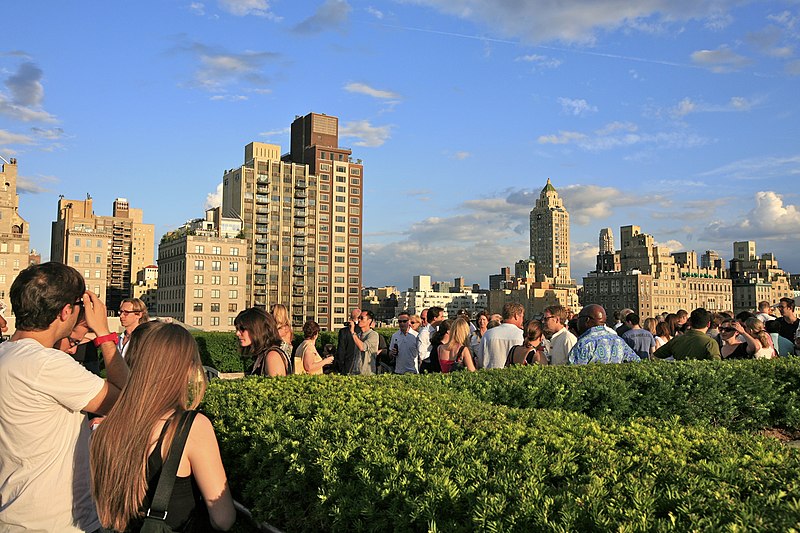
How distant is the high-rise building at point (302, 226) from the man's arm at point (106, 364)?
112610 millimetres

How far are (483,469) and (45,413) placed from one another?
2.30m

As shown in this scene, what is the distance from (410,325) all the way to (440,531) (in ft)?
36.9

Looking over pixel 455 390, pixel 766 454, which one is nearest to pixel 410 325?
pixel 455 390

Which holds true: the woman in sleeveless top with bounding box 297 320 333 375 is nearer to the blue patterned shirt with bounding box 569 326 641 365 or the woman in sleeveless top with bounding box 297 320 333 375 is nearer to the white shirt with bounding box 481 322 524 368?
the white shirt with bounding box 481 322 524 368

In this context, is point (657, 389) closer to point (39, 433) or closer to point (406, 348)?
point (406, 348)

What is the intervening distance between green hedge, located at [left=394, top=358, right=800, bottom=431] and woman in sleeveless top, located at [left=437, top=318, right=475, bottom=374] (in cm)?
218

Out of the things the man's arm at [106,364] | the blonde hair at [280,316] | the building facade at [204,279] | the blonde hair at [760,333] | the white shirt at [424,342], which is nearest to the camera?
the man's arm at [106,364]

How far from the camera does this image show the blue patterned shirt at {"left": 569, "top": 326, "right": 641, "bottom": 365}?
30.0 ft

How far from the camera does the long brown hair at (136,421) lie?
124 inches

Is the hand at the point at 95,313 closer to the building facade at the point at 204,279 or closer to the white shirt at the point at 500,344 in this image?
the white shirt at the point at 500,344

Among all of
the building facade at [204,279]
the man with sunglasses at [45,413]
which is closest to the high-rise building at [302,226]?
the building facade at [204,279]

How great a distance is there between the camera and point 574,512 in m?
2.78

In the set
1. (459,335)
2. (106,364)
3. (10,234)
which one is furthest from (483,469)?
(10,234)

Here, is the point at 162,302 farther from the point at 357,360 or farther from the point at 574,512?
the point at 574,512
